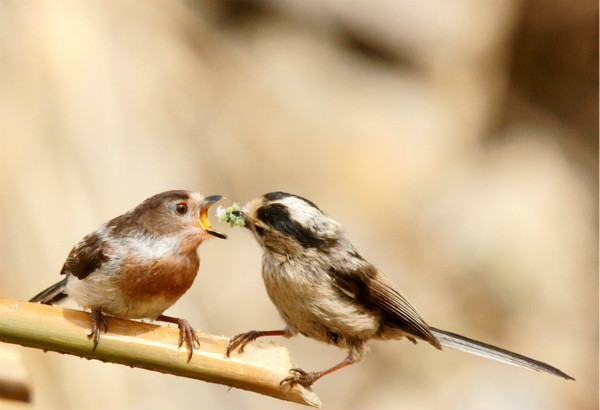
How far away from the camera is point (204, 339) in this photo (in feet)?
5.31

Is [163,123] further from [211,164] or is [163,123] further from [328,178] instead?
[328,178]

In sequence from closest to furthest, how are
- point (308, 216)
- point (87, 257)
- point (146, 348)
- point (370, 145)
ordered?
point (146, 348) → point (308, 216) → point (87, 257) → point (370, 145)

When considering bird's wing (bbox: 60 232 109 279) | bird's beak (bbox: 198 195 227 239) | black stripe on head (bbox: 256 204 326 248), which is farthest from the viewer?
bird's wing (bbox: 60 232 109 279)

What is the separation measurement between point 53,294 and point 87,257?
24 cm

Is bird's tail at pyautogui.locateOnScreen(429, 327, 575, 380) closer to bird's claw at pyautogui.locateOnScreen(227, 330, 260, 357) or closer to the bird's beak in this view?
bird's claw at pyautogui.locateOnScreen(227, 330, 260, 357)

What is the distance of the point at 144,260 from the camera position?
188 centimetres

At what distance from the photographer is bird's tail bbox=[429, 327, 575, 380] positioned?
6.04 feet

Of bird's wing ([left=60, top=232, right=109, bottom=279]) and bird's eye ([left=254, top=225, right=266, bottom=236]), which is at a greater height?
bird's eye ([left=254, top=225, right=266, bottom=236])

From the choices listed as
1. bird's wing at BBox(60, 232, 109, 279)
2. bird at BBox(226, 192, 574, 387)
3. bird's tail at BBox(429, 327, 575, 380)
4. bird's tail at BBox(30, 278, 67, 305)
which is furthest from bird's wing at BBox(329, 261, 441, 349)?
bird's tail at BBox(30, 278, 67, 305)

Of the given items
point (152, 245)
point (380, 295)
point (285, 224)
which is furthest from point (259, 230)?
point (380, 295)

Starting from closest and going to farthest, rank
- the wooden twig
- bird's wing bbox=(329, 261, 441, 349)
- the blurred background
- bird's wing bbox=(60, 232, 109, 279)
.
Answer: the wooden twig
bird's wing bbox=(60, 232, 109, 279)
bird's wing bbox=(329, 261, 441, 349)
the blurred background

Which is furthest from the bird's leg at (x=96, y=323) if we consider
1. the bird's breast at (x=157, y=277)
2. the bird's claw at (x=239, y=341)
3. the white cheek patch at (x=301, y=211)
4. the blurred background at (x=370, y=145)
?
the blurred background at (x=370, y=145)

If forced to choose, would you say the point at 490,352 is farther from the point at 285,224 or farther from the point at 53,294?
the point at 53,294

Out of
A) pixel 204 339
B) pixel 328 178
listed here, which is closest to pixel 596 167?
pixel 328 178
